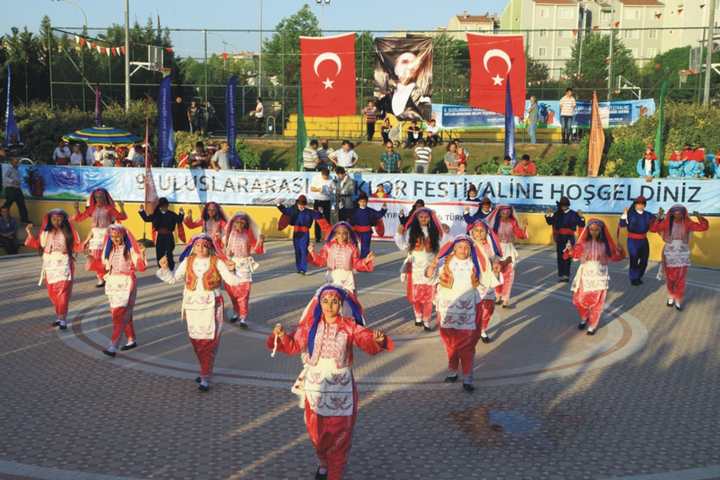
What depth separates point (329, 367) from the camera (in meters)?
7.34

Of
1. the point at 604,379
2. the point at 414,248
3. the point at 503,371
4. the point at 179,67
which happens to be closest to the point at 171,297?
the point at 414,248

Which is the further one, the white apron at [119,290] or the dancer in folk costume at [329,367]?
the white apron at [119,290]

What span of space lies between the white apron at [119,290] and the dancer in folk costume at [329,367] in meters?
4.49

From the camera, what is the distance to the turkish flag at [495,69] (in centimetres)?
2889

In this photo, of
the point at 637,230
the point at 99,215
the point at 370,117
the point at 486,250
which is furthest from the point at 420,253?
the point at 370,117

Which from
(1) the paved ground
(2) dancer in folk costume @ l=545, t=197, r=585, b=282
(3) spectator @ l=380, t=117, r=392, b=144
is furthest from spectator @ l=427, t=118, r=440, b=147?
(1) the paved ground

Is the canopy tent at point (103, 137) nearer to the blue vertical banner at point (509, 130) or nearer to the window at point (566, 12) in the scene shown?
the blue vertical banner at point (509, 130)

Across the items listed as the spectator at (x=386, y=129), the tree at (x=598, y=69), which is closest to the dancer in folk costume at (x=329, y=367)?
the spectator at (x=386, y=129)

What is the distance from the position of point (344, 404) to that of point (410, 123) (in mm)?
24180

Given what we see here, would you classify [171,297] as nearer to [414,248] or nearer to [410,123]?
[414,248]

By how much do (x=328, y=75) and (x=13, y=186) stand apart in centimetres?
1233

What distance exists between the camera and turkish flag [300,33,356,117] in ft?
96.9

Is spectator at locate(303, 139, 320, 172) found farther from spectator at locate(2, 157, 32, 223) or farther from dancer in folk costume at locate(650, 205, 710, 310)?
dancer in folk costume at locate(650, 205, 710, 310)

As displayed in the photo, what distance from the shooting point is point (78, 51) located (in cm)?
3600
